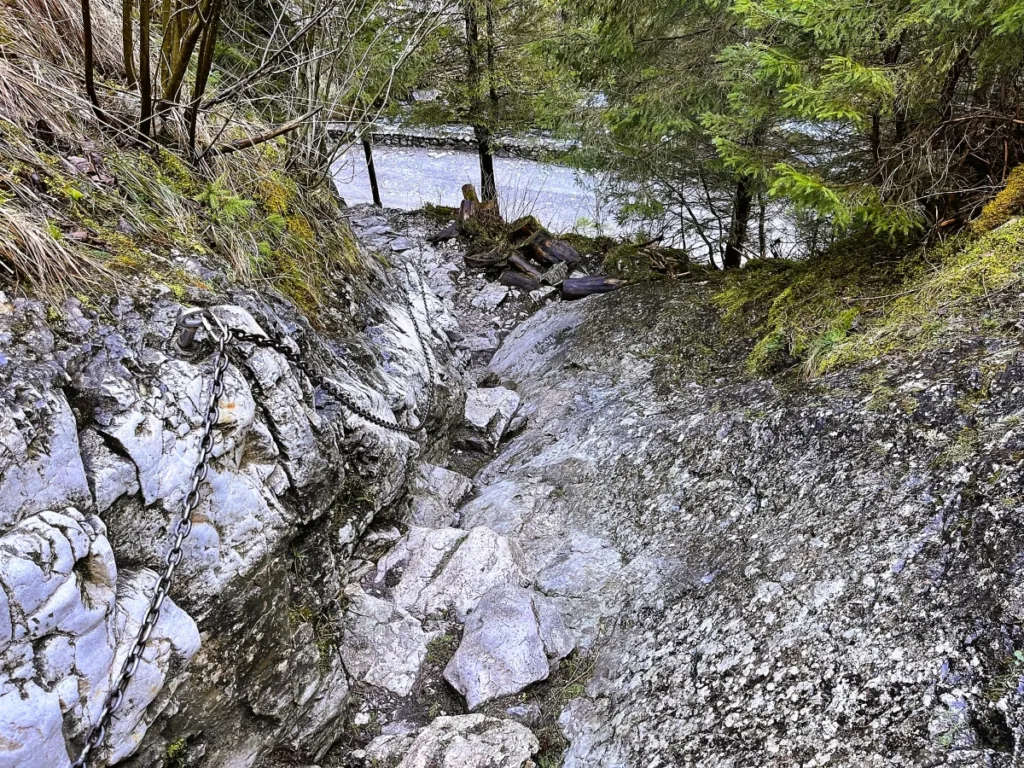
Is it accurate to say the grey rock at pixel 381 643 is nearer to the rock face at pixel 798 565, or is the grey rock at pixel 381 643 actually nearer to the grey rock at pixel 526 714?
the grey rock at pixel 526 714

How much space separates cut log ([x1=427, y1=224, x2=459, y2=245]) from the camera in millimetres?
12234

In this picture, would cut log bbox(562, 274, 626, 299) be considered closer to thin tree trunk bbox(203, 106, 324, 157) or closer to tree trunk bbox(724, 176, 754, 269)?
tree trunk bbox(724, 176, 754, 269)

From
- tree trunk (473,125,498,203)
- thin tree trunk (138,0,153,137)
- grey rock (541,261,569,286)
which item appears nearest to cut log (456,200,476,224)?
tree trunk (473,125,498,203)

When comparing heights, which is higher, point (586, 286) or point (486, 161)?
point (486, 161)

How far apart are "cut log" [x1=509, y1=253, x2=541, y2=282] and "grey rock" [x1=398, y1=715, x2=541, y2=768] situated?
829 centimetres

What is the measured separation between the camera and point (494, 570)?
4.16 meters

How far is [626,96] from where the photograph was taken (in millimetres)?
6578

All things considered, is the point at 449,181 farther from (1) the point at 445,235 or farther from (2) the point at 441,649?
(2) the point at 441,649

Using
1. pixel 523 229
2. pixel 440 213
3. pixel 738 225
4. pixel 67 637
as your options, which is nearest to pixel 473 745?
pixel 67 637

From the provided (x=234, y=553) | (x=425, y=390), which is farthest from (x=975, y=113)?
(x=234, y=553)

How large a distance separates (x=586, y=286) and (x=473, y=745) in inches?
289

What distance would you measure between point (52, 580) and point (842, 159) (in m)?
6.38

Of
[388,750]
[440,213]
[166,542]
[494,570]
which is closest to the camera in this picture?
[166,542]

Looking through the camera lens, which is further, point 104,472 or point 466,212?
point 466,212
